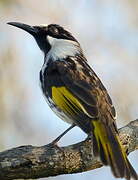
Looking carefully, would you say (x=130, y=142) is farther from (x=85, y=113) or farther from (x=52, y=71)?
(x=52, y=71)

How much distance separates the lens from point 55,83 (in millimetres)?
5418

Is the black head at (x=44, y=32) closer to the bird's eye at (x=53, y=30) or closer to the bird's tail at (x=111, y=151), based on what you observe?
→ the bird's eye at (x=53, y=30)

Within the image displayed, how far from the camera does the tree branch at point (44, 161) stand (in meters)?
4.33

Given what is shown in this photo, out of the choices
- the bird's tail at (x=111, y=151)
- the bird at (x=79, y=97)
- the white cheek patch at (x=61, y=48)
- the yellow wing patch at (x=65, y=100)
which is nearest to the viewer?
the bird's tail at (x=111, y=151)

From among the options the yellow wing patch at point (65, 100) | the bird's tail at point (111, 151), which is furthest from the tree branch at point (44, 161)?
the yellow wing patch at point (65, 100)

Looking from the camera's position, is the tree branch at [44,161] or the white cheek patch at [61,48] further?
the white cheek patch at [61,48]

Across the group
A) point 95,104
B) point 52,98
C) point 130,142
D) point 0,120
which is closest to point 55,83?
point 52,98

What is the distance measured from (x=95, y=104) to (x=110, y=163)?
0.70m

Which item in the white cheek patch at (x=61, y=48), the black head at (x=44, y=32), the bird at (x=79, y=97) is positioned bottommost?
the bird at (x=79, y=97)

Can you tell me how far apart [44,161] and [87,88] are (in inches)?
40.7

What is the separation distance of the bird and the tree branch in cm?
16

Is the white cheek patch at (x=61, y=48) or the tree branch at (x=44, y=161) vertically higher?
the white cheek patch at (x=61, y=48)

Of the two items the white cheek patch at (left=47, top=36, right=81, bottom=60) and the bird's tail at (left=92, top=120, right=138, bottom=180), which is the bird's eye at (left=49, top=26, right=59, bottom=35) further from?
the bird's tail at (left=92, top=120, right=138, bottom=180)

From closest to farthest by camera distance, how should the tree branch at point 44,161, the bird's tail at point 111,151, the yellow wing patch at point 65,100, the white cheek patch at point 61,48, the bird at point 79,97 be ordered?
the tree branch at point 44,161 < the bird's tail at point 111,151 < the bird at point 79,97 < the yellow wing patch at point 65,100 < the white cheek patch at point 61,48
